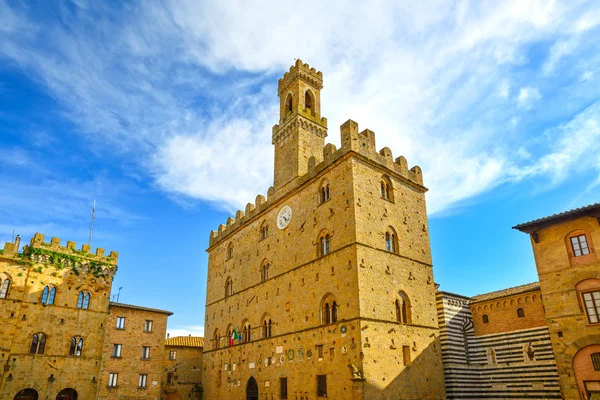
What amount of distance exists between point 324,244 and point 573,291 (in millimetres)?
11697

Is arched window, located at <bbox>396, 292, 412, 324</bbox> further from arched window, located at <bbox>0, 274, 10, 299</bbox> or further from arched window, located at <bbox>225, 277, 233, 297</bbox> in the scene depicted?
arched window, located at <bbox>0, 274, 10, 299</bbox>

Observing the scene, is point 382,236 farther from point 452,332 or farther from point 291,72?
point 291,72

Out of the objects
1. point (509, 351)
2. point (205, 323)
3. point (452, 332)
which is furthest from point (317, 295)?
point (205, 323)

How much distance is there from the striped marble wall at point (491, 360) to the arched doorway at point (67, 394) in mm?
23237

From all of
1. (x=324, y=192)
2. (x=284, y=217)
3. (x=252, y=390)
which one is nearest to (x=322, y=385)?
(x=252, y=390)

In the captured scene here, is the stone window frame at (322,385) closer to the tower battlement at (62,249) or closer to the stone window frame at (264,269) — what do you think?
the stone window frame at (264,269)

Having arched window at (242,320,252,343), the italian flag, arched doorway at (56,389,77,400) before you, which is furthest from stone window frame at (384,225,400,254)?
arched doorway at (56,389,77,400)

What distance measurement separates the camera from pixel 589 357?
17.8m

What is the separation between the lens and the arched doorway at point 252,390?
26.5 metres

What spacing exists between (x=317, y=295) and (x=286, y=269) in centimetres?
385

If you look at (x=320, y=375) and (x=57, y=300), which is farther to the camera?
(x=57, y=300)

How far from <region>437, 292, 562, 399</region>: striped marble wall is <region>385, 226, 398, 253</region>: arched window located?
4031 mm

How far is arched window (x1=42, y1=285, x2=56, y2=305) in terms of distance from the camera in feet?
95.1

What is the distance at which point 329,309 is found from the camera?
72.8 ft
